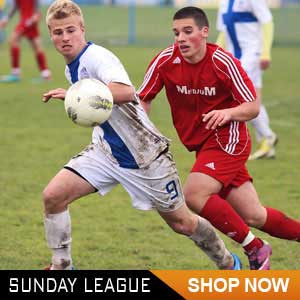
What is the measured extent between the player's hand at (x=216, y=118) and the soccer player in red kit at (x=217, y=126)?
0.03 meters

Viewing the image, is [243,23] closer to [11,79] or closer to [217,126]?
[217,126]

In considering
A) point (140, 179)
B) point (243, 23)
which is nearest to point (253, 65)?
point (243, 23)

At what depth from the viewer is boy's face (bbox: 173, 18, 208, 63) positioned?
245 inches

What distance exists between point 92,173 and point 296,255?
184cm

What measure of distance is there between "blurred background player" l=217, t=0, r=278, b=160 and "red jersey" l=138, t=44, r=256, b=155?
4.10 meters

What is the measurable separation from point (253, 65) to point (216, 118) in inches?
195

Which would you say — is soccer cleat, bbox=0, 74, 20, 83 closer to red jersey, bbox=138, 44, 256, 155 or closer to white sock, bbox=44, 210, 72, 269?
red jersey, bbox=138, 44, 256, 155

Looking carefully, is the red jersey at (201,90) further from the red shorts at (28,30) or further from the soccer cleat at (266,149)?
the red shorts at (28,30)

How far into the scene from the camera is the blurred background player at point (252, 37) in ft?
34.2

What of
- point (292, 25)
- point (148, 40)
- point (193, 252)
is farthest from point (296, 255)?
point (292, 25)

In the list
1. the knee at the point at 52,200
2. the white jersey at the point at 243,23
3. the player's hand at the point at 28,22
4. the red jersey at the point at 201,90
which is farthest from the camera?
the player's hand at the point at 28,22

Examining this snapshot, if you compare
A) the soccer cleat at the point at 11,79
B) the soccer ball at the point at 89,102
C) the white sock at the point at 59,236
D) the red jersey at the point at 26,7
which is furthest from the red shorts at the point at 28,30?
the soccer ball at the point at 89,102

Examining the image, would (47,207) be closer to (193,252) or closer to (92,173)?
(92,173)

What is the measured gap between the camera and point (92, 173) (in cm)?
600
